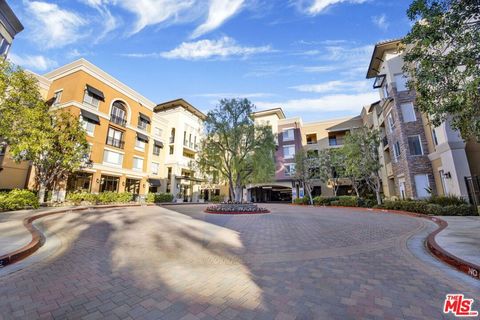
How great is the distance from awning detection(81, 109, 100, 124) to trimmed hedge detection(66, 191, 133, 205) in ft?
27.8

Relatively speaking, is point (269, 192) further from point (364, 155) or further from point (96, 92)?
point (96, 92)

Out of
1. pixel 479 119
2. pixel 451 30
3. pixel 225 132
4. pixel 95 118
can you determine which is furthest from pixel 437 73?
pixel 95 118

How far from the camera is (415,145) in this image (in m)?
19.2

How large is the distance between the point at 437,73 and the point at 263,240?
26.5 feet

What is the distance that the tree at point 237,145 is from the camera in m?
18.9

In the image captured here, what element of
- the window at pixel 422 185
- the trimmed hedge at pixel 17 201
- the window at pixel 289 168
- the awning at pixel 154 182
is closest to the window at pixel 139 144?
the awning at pixel 154 182

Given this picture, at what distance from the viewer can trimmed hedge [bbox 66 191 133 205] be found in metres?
21.2

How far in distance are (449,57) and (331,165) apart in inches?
871

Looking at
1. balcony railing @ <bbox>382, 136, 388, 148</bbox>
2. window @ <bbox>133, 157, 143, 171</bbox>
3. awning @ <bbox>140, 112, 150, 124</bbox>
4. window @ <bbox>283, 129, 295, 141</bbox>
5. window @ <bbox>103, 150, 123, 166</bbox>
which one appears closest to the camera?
balcony railing @ <bbox>382, 136, 388, 148</bbox>

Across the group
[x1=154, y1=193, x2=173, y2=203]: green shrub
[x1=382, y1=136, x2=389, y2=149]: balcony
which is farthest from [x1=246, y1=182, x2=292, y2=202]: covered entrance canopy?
[x1=382, y1=136, x2=389, y2=149]: balcony

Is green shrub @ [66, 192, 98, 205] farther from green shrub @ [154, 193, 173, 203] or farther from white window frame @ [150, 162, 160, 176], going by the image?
white window frame @ [150, 162, 160, 176]

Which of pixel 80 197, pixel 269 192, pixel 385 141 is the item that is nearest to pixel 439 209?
pixel 385 141

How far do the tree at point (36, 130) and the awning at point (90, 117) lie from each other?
2391 millimetres

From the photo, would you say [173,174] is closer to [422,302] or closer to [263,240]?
[263,240]
